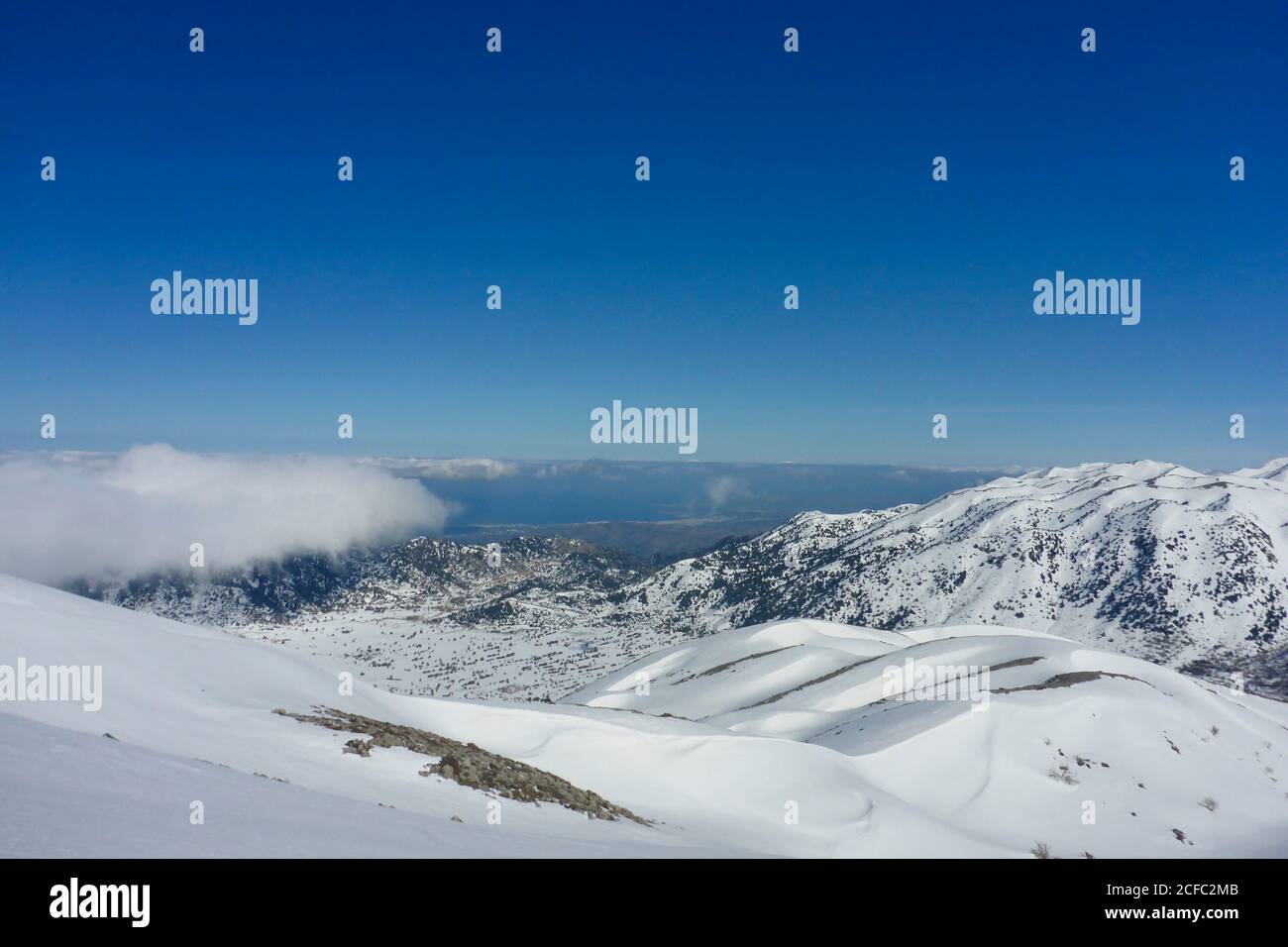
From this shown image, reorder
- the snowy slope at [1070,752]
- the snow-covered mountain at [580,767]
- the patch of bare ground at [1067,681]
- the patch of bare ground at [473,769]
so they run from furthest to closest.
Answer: the patch of bare ground at [1067,681] < the snowy slope at [1070,752] < the patch of bare ground at [473,769] < the snow-covered mountain at [580,767]

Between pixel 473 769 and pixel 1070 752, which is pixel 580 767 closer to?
pixel 473 769

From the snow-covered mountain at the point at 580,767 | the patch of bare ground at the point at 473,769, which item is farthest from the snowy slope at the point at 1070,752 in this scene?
the patch of bare ground at the point at 473,769

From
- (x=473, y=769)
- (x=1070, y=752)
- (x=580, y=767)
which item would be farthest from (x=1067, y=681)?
(x=473, y=769)

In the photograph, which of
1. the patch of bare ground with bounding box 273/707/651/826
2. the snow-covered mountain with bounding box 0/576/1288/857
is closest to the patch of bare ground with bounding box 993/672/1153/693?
the snow-covered mountain with bounding box 0/576/1288/857

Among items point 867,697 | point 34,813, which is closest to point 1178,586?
point 867,697

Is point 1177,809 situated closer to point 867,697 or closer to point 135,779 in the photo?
point 867,697

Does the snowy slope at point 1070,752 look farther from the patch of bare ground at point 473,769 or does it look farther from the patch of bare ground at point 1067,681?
the patch of bare ground at point 473,769

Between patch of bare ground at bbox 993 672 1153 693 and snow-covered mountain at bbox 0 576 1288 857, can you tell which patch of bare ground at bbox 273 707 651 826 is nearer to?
snow-covered mountain at bbox 0 576 1288 857

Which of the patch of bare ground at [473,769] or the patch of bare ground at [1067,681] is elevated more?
the patch of bare ground at [473,769]
